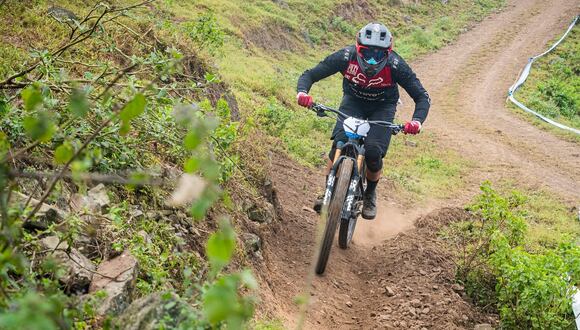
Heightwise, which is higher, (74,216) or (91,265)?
(74,216)

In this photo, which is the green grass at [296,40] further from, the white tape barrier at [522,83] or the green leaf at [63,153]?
the green leaf at [63,153]

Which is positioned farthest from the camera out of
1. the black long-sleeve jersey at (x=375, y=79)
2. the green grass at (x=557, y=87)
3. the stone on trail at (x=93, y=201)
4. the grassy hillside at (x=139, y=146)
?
the green grass at (x=557, y=87)

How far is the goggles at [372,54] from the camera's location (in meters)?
6.31

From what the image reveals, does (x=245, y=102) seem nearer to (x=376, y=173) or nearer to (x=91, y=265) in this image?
(x=376, y=173)

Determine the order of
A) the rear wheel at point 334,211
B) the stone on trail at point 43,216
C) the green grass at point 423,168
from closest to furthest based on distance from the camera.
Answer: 1. the stone on trail at point 43,216
2. the rear wheel at point 334,211
3. the green grass at point 423,168

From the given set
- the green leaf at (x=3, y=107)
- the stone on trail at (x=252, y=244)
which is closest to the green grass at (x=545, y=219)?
the stone on trail at (x=252, y=244)

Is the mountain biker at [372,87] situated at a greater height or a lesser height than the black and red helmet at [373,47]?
lesser

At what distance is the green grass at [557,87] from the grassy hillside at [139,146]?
6.20 meters

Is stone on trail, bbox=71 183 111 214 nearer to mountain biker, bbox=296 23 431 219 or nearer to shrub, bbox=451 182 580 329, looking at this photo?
mountain biker, bbox=296 23 431 219

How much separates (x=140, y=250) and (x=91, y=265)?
363 millimetres

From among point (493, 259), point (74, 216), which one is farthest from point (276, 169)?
point (74, 216)

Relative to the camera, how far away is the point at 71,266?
3105 mm

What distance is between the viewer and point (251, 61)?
53.7 ft

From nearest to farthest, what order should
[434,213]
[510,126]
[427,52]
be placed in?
[434,213]
[510,126]
[427,52]
